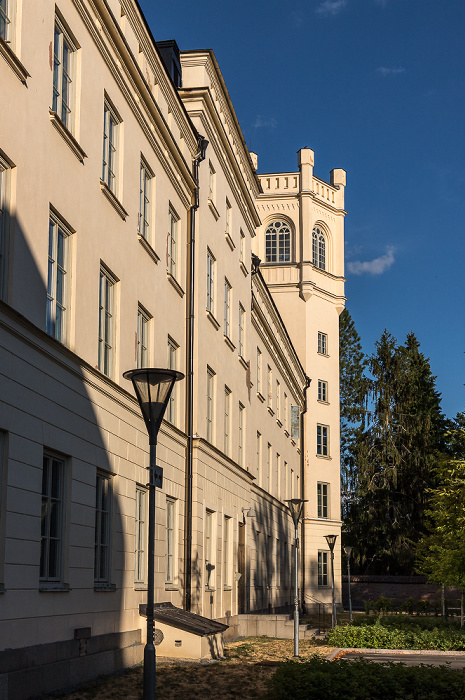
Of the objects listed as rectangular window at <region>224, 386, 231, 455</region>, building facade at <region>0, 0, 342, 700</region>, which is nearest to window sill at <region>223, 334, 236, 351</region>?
building facade at <region>0, 0, 342, 700</region>

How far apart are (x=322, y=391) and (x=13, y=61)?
40236 mm

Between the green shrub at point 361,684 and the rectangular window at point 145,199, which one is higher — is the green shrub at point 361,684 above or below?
below

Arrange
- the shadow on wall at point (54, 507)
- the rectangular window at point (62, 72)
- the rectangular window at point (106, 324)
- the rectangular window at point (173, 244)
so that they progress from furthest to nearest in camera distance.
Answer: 1. the rectangular window at point (173, 244)
2. the rectangular window at point (106, 324)
3. the rectangular window at point (62, 72)
4. the shadow on wall at point (54, 507)

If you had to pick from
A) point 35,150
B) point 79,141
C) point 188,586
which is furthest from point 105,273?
point 188,586

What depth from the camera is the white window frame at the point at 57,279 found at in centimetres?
1279

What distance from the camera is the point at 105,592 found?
14.4 metres

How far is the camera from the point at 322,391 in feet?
165

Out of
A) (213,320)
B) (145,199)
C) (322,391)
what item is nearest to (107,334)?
(145,199)

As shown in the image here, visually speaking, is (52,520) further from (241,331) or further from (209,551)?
(241,331)

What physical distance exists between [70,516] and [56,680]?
225 cm

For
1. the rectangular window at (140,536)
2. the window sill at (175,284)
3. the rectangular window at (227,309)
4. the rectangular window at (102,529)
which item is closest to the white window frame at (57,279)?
the rectangular window at (102,529)

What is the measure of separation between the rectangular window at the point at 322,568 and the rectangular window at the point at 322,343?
35.8 ft

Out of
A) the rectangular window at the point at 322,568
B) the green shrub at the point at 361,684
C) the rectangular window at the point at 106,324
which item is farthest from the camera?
the rectangular window at the point at 322,568

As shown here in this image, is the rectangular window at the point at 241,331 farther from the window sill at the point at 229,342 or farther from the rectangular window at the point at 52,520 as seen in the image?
the rectangular window at the point at 52,520
